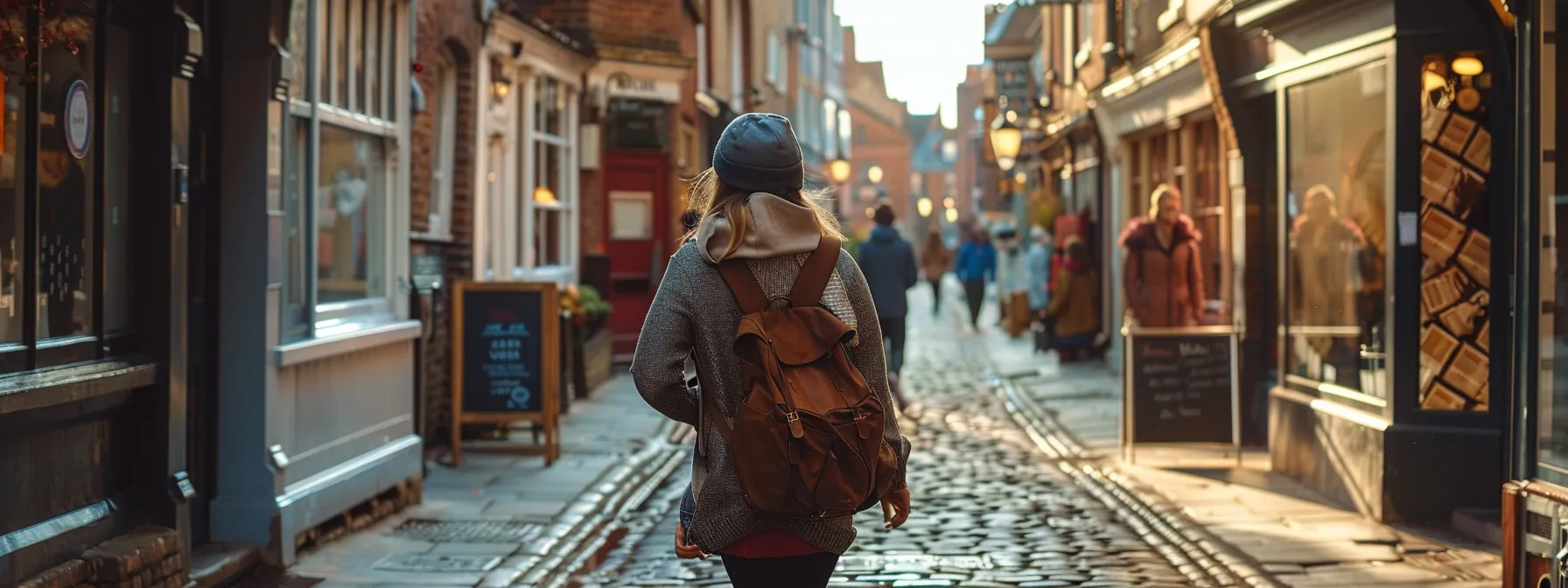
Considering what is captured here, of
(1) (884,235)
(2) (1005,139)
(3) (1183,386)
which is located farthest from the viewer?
(2) (1005,139)

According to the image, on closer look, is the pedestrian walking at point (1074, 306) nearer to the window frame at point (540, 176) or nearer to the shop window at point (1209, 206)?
the shop window at point (1209, 206)

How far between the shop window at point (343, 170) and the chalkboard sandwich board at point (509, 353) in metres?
1.58

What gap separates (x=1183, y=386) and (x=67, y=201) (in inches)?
278

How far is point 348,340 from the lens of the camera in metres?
8.46

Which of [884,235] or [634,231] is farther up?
[634,231]

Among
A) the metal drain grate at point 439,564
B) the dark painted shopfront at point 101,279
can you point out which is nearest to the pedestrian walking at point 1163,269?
the metal drain grate at point 439,564

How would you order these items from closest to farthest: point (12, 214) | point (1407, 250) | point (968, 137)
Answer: point (12, 214), point (1407, 250), point (968, 137)

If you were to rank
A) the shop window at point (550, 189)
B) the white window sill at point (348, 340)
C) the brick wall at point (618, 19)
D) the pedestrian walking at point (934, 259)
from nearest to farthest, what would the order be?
1. the white window sill at point (348, 340)
2. the shop window at point (550, 189)
3. the brick wall at point (618, 19)
4. the pedestrian walking at point (934, 259)

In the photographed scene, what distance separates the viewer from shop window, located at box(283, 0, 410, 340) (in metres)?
8.12

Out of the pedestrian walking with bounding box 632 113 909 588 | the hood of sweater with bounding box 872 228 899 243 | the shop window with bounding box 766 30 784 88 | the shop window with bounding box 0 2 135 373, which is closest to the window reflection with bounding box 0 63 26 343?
the shop window with bounding box 0 2 135 373

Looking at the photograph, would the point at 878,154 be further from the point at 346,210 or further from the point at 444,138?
the point at 346,210

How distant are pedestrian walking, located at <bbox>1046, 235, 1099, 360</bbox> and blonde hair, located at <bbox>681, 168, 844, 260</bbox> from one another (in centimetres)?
1603

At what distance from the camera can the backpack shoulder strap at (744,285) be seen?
12.9ft

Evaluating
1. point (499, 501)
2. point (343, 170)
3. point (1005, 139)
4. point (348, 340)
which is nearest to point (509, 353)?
point (499, 501)
